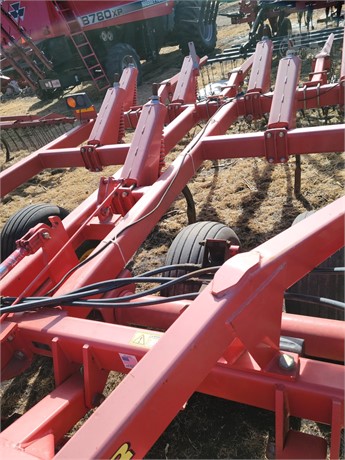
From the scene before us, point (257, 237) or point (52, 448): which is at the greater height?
point (52, 448)

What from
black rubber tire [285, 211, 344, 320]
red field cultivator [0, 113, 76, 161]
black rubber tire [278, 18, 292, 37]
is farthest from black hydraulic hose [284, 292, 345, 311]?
black rubber tire [278, 18, 292, 37]

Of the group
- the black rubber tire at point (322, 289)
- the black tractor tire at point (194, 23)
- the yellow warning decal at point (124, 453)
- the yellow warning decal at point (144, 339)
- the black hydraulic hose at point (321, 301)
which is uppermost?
the yellow warning decal at point (124, 453)

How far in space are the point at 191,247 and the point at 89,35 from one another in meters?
8.23

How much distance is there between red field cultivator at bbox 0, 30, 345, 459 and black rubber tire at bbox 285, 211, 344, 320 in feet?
0.09

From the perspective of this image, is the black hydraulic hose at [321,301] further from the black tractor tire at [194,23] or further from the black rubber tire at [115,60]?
the black tractor tire at [194,23]

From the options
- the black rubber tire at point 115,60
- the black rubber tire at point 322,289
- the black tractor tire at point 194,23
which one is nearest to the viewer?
the black rubber tire at point 322,289

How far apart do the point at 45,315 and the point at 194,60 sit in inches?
143

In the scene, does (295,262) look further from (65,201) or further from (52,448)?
(65,201)

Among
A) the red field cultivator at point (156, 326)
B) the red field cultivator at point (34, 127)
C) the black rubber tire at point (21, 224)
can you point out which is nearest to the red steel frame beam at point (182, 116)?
the black rubber tire at point (21, 224)

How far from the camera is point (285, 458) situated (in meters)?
1.39

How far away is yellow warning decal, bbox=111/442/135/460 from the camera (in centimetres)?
108

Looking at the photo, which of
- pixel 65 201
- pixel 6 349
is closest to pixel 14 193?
pixel 65 201

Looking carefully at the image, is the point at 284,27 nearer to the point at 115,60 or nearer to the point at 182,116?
the point at 115,60

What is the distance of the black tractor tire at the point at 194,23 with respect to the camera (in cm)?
990
